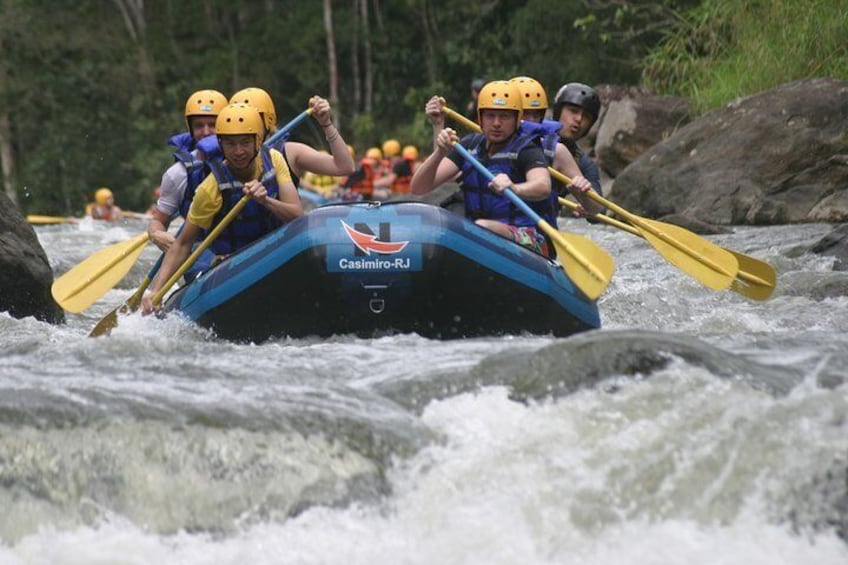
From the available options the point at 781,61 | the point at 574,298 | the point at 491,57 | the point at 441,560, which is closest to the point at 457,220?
the point at 574,298

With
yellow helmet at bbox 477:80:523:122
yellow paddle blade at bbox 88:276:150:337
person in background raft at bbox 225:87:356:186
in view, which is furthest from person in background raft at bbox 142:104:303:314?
yellow helmet at bbox 477:80:523:122

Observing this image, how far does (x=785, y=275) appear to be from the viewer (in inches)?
374

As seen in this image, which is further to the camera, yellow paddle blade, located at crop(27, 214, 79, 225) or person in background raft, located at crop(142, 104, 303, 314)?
yellow paddle blade, located at crop(27, 214, 79, 225)

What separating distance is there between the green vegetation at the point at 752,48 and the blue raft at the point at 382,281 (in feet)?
26.4

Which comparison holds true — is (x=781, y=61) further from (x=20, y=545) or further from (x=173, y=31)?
(x=173, y=31)

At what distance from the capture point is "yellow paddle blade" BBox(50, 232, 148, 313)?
793 centimetres

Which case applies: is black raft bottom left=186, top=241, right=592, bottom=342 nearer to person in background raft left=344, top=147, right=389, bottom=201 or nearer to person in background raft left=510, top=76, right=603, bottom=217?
person in background raft left=510, top=76, right=603, bottom=217

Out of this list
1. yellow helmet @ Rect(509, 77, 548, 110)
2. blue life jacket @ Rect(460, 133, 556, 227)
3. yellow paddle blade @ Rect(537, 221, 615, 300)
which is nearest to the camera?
yellow paddle blade @ Rect(537, 221, 615, 300)

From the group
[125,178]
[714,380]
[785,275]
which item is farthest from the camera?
[125,178]

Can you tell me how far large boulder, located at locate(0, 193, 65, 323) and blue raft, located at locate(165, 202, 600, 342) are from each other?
1893 mm

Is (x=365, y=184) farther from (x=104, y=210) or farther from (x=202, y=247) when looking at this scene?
(x=202, y=247)

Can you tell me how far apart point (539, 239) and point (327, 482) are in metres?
2.94

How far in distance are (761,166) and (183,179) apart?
6.41 meters

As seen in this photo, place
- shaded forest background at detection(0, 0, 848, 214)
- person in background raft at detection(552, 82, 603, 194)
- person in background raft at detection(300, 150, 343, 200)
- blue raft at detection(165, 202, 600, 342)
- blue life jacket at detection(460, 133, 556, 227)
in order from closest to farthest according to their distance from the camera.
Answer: blue raft at detection(165, 202, 600, 342), blue life jacket at detection(460, 133, 556, 227), person in background raft at detection(552, 82, 603, 194), person in background raft at detection(300, 150, 343, 200), shaded forest background at detection(0, 0, 848, 214)
